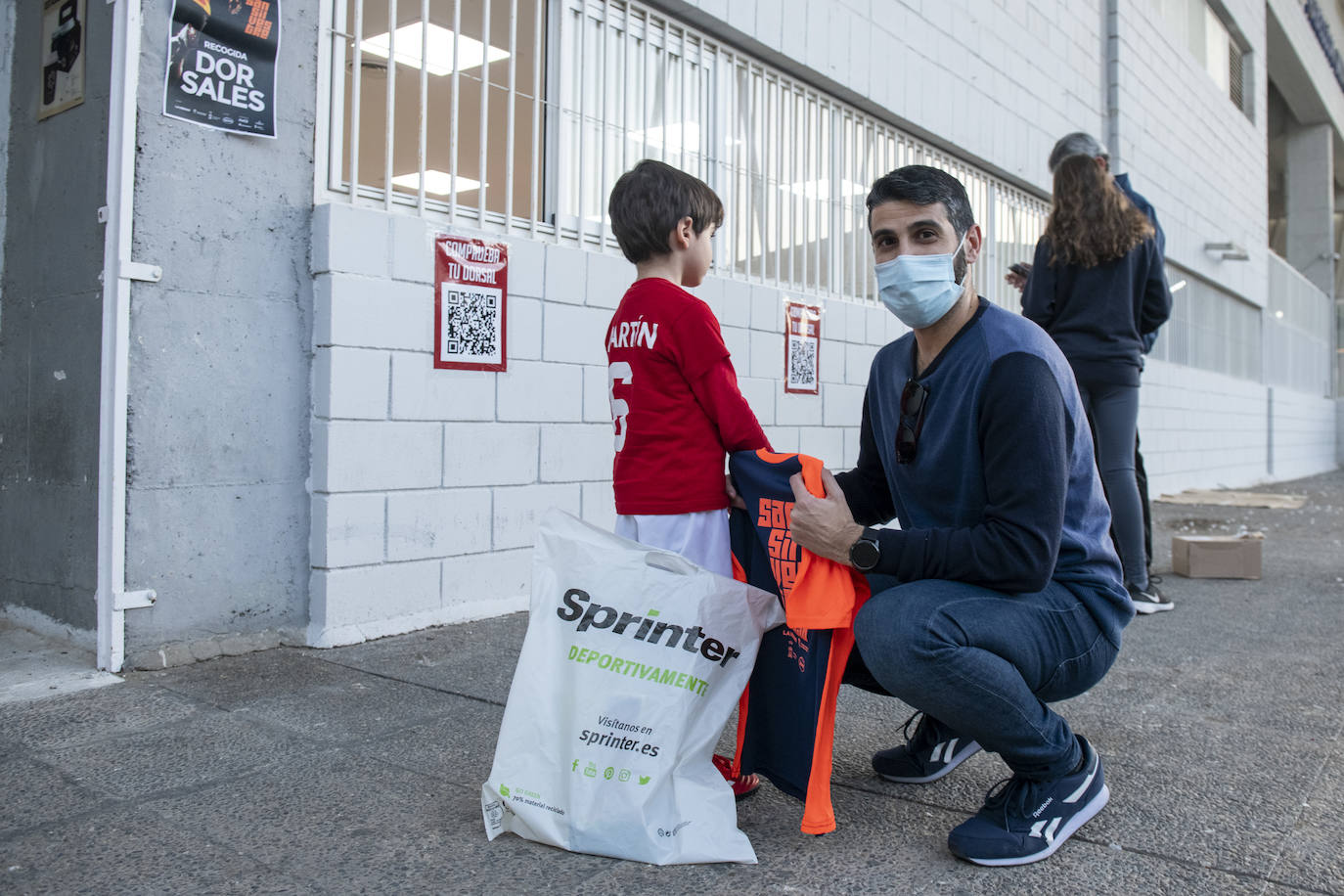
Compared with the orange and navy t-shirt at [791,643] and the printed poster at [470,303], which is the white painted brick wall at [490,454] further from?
the orange and navy t-shirt at [791,643]

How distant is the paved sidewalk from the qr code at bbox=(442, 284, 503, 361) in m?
1.05

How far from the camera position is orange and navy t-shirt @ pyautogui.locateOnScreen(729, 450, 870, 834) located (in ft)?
5.63

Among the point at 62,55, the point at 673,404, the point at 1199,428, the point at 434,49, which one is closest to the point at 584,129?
the point at 434,49

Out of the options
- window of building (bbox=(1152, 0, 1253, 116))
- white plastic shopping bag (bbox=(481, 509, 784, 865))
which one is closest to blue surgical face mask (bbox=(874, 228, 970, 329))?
white plastic shopping bag (bbox=(481, 509, 784, 865))

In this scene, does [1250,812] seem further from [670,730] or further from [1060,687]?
[670,730]

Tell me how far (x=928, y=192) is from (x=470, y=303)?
209 centimetres

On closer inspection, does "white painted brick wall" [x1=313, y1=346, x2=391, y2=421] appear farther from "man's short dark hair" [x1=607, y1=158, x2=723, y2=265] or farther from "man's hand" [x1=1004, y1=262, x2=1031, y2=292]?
"man's hand" [x1=1004, y1=262, x2=1031, y2=292]

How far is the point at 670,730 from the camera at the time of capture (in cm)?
164

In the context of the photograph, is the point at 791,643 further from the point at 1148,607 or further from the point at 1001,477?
the point at 1148,607

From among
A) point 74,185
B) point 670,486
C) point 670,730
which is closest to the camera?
point 670,730

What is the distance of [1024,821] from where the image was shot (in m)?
1.66

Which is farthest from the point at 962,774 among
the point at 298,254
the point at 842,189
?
the point at 842,189

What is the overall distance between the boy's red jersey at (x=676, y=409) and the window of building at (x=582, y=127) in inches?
65.9

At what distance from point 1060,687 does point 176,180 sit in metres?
2.66
